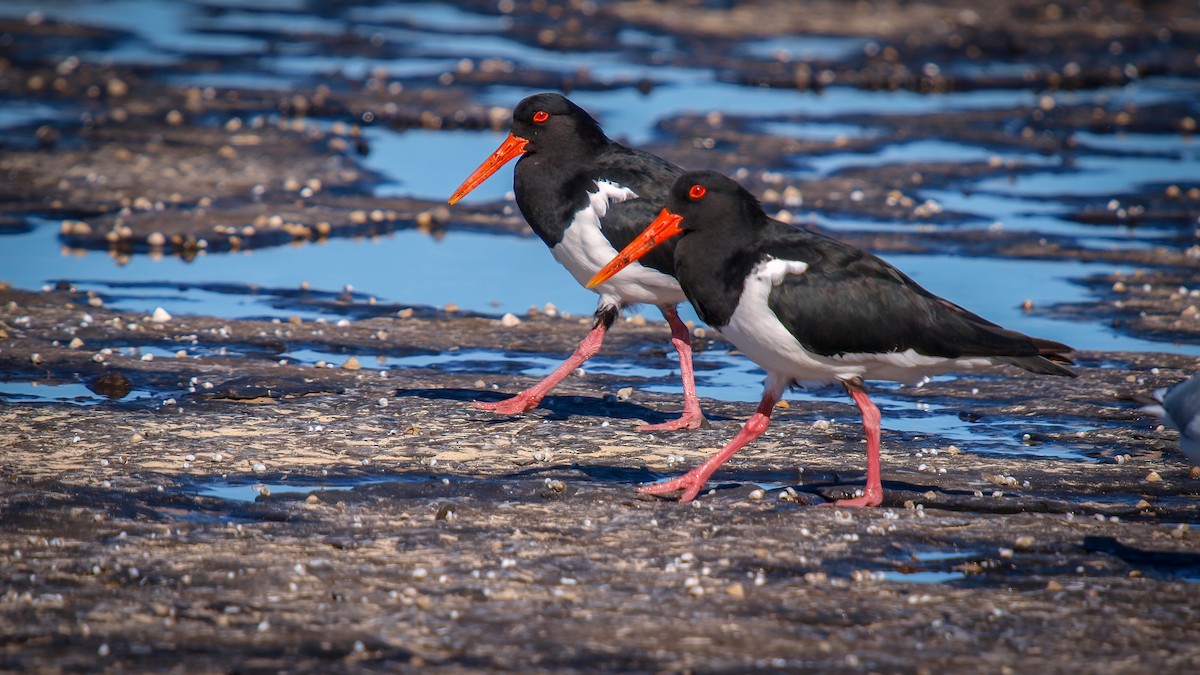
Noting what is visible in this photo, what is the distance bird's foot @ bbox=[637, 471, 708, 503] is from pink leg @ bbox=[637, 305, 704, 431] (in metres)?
1.07

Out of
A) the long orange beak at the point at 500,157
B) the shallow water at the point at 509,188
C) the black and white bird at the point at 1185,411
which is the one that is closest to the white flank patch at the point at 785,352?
the black and white bird at the point at 1185,411

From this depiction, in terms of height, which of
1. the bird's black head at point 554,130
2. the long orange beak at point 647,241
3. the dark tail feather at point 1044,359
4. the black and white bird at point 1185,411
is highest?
the bird's black head at point 554,130

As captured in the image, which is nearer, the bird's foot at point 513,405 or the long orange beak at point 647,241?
the long orange beak at point 647,241

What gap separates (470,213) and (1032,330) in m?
5.31

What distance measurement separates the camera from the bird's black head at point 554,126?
306 inches

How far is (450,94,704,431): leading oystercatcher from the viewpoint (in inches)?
287

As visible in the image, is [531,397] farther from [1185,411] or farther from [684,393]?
[1185,411]

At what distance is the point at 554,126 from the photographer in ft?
25.6

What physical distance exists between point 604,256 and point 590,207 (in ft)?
0.94

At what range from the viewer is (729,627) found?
4.75 meters

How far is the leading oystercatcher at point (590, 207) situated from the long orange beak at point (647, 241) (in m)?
0.36

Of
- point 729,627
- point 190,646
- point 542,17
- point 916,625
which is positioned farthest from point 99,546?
point 542,17

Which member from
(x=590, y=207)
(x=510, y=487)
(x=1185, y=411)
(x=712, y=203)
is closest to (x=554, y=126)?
(x=590, y=207)

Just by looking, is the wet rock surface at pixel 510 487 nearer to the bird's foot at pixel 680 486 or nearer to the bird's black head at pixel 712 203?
the bird's foot at pixel 680 486
